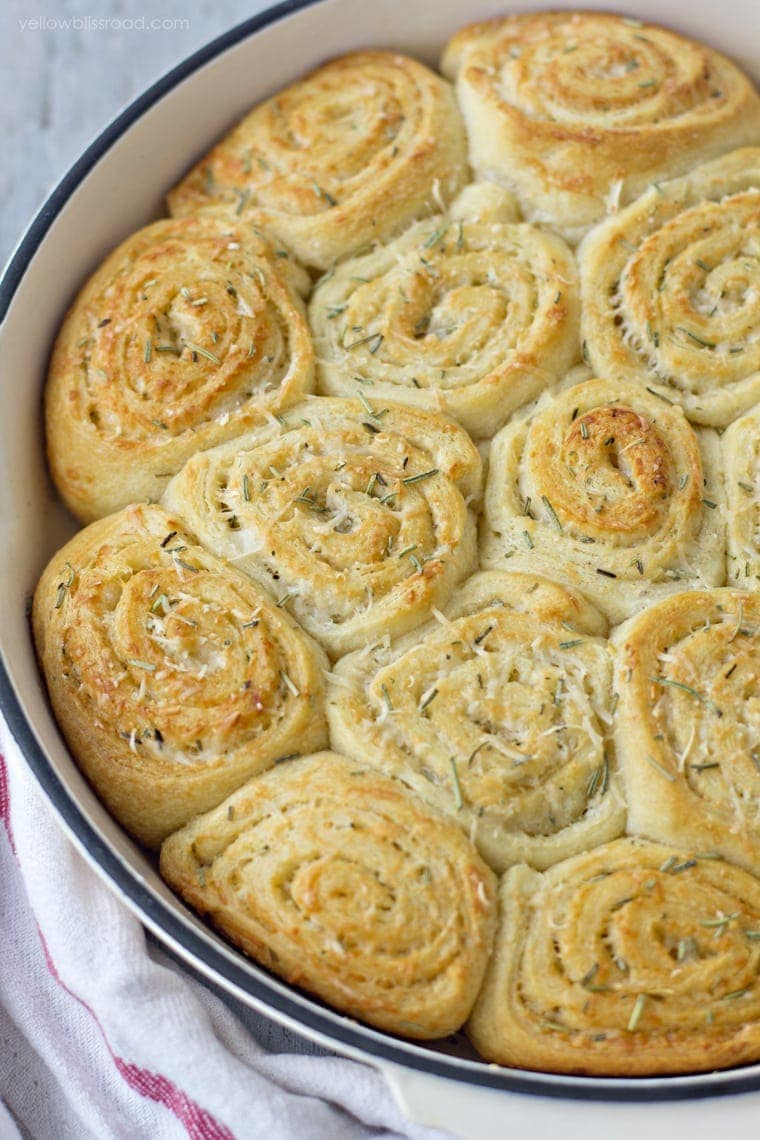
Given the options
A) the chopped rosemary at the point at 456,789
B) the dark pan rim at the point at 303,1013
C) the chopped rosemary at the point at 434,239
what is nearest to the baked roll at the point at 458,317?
the chopped rosemary at the point at 434,239

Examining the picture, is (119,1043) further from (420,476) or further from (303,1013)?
(420,476)

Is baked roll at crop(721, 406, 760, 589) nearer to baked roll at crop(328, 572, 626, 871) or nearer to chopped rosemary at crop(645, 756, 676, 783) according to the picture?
baked roll at crop(328, 572, 626, 871)

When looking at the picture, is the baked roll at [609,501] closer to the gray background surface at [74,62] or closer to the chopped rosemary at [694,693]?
the chopped rosemary at [694,693]

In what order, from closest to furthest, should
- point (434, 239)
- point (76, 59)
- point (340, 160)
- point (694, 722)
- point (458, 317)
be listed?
point (694, 722)
point (458, 317)
point (434, 239)
point (340, 160)
point (76, 59)

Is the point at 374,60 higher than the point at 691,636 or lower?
higher

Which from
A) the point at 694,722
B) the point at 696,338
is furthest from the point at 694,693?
the point at 696,338

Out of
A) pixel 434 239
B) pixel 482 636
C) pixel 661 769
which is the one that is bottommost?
pixel 661 769

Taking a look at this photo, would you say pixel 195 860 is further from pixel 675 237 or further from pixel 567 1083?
pixel 675 237

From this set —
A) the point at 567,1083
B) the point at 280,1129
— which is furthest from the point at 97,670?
the point at 567,1083
